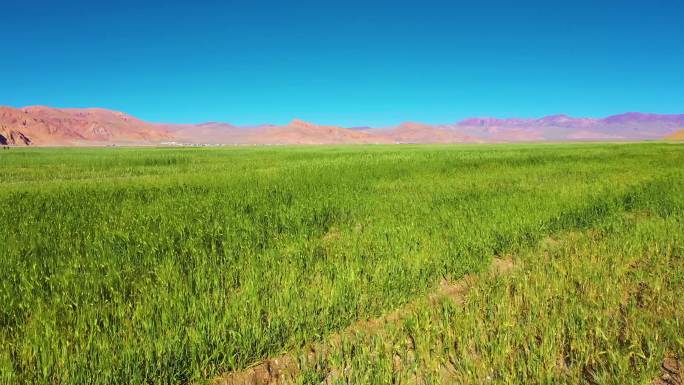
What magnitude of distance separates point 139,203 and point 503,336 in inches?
278

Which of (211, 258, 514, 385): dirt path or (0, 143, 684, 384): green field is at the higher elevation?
(0, 143, 684, 384): green field

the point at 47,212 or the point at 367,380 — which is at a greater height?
the point at 47,212

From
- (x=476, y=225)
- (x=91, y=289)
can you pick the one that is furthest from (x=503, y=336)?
(x=91, y=289)

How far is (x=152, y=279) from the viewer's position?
3.64 m

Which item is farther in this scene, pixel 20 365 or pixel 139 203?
pixel 139 203

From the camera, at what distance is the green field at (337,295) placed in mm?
2332

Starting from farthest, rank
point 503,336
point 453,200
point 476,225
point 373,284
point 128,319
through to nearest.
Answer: point 453,200
point 476,225
point 373,284
point 128,319
point 503,336

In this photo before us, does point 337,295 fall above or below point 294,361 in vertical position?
above

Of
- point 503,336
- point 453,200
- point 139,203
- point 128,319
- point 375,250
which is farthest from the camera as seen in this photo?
point 453,200

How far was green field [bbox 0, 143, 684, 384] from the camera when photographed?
2332 millimetres

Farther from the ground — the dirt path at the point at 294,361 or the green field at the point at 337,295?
the green field at the point at 337,295

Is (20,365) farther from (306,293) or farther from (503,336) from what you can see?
(503,336)

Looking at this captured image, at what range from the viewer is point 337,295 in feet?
10.4

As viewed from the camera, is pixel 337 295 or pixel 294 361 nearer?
pixel 294 361
